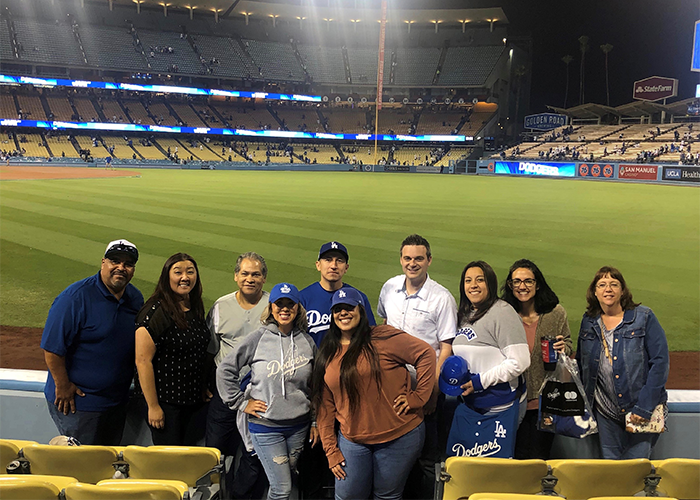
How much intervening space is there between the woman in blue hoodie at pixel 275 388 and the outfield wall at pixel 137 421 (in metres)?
0.86

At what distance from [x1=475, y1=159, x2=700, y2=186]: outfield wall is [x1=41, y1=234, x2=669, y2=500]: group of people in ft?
125

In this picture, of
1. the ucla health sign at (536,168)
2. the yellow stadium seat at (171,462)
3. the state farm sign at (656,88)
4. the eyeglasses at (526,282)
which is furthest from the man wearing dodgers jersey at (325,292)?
the state farm sign at (656,88)

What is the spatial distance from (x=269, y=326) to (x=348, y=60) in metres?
83.0

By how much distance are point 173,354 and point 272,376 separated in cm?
85

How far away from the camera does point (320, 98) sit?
75875mm

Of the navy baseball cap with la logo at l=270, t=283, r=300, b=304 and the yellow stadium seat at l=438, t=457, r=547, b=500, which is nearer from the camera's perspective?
the yellow stadium seat at l=438, t=457, r=547, b=500

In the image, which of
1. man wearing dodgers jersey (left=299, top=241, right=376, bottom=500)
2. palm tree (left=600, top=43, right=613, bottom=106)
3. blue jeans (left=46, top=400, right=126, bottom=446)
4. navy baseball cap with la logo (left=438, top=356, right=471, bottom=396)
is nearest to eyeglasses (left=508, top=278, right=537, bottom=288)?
navy baseball cap with la logo (left=438, top=356, right=471, bottom=396)

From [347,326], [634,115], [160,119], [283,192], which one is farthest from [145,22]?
[347,326]

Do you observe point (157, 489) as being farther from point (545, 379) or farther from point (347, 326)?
point (545, 379)

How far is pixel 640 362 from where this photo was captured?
3.64 m

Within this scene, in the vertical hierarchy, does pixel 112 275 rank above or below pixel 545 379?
above

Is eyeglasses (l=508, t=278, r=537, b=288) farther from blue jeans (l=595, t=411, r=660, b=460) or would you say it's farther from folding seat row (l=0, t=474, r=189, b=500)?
folding seat row (l=0, t=474, r=189, b=500)

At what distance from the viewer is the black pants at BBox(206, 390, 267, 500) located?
12.0 ft

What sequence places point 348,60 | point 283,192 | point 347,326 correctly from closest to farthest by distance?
point 347,326 < point 283,192 < point 348,60
